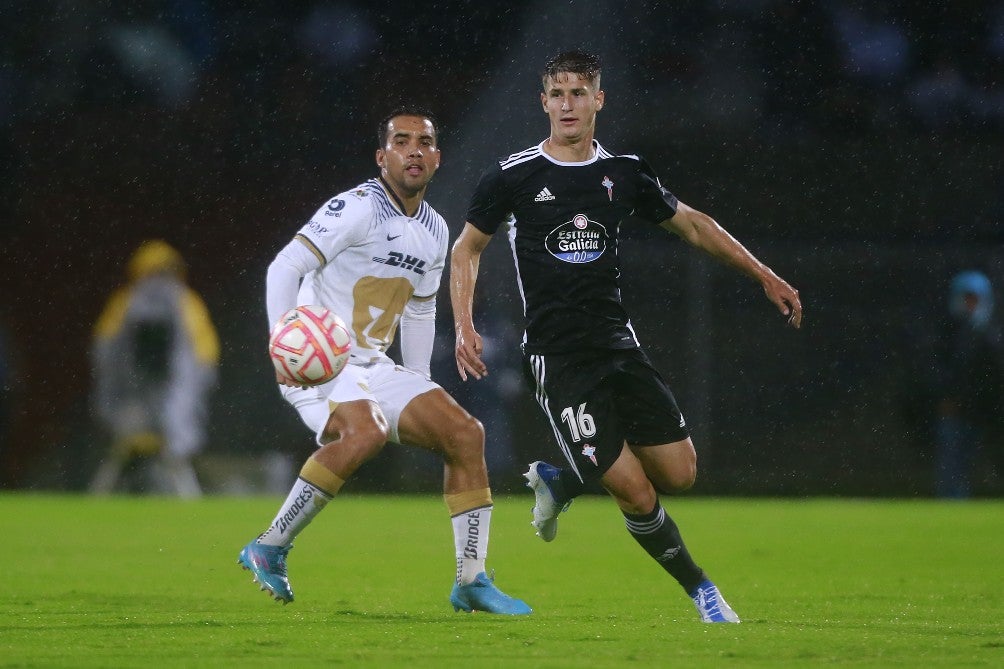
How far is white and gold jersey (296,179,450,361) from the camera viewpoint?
6.61 meters

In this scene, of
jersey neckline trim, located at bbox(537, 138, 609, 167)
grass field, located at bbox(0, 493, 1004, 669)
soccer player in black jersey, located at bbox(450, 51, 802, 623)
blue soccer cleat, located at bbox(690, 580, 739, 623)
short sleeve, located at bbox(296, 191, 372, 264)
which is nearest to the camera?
grass field, located at bbox(0, 493, 1004, 669)

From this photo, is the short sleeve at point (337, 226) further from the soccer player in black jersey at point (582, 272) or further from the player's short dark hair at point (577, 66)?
the player's short dark hair at point (577, 66)

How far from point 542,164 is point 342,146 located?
11383 mm

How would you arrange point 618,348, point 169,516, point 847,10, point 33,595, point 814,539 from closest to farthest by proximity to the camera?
point 618,348, point 33,595, point 814,539, point 169,516, point 847,10

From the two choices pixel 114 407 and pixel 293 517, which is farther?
pixel 114 407

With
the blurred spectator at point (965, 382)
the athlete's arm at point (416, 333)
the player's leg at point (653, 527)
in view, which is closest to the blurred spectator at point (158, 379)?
the blurred spectator at point (965, 382)

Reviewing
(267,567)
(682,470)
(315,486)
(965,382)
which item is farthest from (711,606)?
(965,382)

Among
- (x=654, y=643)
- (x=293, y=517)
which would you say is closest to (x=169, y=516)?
(x=293, y=517)

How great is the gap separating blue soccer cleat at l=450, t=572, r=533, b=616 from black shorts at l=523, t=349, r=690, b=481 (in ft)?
1.91

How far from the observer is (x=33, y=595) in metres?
6.68

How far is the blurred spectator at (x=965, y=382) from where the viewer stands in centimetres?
1442

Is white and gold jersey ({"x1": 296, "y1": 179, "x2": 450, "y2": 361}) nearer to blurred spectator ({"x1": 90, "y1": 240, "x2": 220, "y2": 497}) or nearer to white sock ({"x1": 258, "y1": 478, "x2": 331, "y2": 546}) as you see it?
white sock ({"x1": 258, "y1": 478, "x2": 331, "y2": 546})

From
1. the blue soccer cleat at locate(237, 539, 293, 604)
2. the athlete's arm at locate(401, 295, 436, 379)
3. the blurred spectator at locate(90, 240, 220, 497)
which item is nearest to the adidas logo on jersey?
the athlete's arm at locate(401, 295, 436, 379)

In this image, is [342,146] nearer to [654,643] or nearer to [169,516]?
[169,516]
